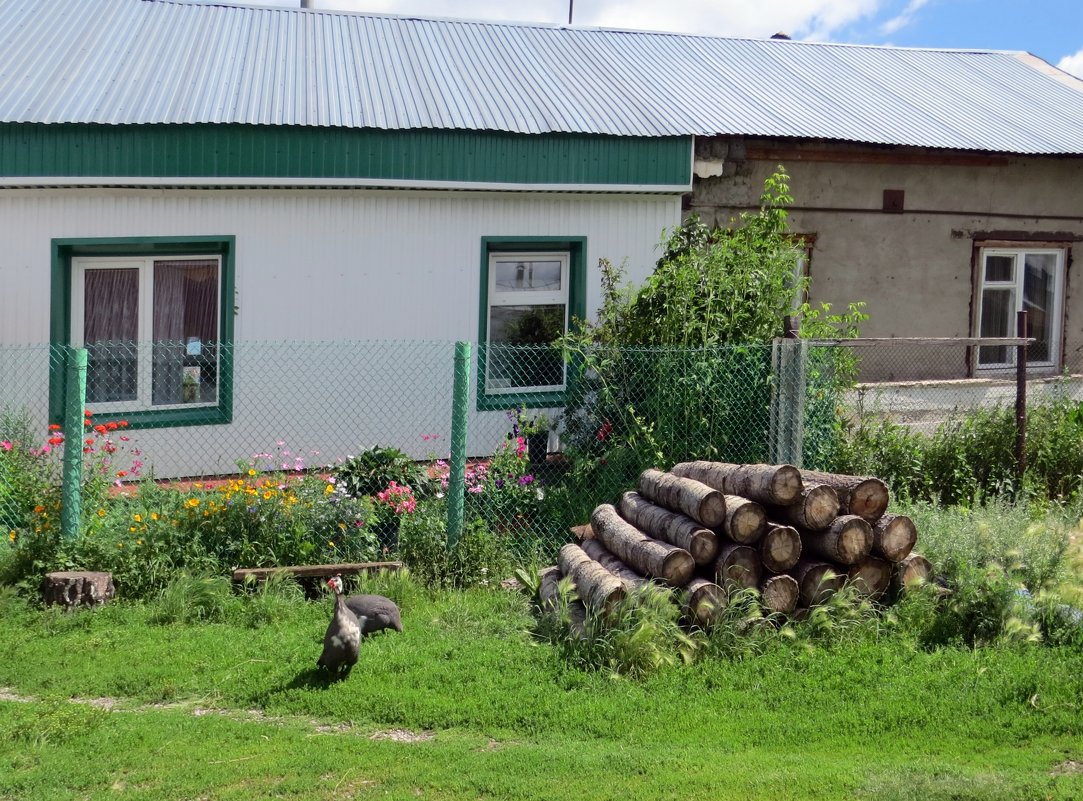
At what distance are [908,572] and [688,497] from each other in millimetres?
1421

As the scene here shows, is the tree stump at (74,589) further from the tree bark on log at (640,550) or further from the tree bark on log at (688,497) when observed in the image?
the tree bark on log at (688,497)

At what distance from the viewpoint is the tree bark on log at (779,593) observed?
6.88 metres

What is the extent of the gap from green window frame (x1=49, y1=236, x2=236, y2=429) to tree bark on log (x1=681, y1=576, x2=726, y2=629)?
191 inches

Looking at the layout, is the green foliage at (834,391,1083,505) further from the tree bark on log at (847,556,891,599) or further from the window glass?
the window glass

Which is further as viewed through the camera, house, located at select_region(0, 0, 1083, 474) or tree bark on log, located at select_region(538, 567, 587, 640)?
house, located at select_region(0, 0, 1083, 474)

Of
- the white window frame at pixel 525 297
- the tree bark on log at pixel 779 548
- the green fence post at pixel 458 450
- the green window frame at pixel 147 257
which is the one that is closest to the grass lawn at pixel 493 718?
the tree bark on log at pixel 779 548

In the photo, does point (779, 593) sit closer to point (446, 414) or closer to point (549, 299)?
point (446, 414)

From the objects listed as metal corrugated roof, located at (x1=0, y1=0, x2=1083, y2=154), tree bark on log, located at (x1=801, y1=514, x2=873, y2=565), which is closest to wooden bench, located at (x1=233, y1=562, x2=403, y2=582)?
tree bark on log, located at (x1=801, y1=514, x2=873, y2=565)

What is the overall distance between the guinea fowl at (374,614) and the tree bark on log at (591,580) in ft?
3.56

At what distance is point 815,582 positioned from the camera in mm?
7020

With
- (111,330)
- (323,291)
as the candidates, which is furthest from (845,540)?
(111,330)

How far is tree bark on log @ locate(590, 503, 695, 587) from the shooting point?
22.2 ft

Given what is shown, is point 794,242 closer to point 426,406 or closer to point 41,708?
point 426,406

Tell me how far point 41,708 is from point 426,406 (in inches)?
207
